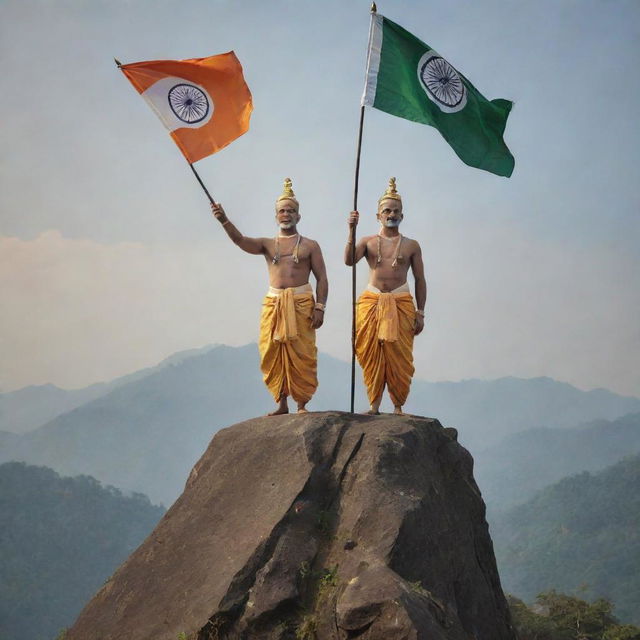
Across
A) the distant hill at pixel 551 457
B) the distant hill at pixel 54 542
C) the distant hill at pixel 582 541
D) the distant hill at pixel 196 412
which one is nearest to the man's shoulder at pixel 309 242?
the distant hill at pixel 582 541

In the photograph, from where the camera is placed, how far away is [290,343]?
8.84m

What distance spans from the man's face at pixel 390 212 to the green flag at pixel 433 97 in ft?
3.29

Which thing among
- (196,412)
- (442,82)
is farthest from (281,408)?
(196,412)

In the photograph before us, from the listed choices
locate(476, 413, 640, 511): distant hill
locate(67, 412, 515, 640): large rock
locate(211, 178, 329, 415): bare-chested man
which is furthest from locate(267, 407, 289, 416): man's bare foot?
locate(476, 413, 640, 511): distant hill

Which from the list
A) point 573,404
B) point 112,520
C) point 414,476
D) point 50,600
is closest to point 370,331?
point 414,476

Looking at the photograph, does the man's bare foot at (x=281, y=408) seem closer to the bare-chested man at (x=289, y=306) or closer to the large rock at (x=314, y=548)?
the bare-chested man at (x=289, y=306)

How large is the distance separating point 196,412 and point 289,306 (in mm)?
147331

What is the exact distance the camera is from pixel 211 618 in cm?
657

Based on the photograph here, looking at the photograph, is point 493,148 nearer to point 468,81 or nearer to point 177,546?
point 468,81

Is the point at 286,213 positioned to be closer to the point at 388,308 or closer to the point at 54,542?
the point at 388,308

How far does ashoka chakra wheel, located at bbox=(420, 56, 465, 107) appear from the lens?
932cm

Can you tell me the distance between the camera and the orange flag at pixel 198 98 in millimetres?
9266

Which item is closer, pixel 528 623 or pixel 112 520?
pixel 528 623

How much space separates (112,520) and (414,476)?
53376mm
